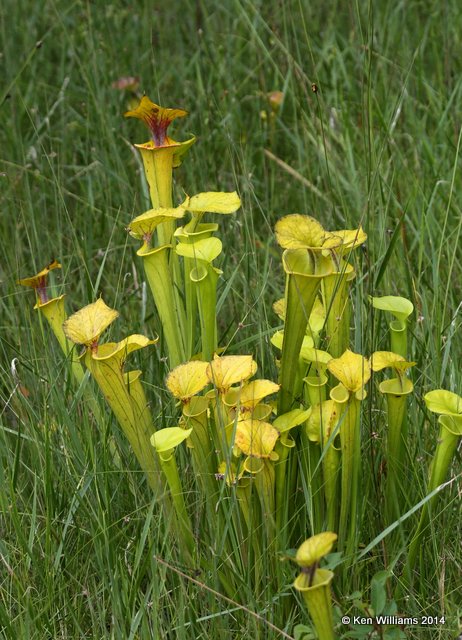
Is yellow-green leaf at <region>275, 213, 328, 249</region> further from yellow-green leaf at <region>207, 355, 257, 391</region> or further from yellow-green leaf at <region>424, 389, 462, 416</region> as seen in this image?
yellow-green leaf at <region>424, 389, 462, 416</region>

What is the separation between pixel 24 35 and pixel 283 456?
296 cm

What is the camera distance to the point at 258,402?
1517 mm

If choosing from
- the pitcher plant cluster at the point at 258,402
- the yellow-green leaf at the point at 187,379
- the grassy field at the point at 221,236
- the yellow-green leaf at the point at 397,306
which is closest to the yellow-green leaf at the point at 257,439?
the pitcher plant cluster at the point at 258,402

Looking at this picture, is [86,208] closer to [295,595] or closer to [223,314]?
[223,314]

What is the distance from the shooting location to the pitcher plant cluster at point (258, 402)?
1456mm

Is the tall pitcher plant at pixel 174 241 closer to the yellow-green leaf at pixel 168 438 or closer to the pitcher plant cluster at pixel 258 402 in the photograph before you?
the pitcher plant cluster at pixel 258 402

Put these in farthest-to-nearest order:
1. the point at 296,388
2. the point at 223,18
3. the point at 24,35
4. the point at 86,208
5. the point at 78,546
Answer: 1. the point at 223,18
2. the point at 24,35
3. the point at 86,208
4. the point at 78,546
5. the point at 296,388

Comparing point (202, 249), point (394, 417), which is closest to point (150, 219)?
point (202, 249)

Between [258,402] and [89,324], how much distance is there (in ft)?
1.10

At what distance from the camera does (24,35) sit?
12.6 feet

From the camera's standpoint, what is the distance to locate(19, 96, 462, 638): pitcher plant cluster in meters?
1.46

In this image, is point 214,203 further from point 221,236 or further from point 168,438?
point 221,236

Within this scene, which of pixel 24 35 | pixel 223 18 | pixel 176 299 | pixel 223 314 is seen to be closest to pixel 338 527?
pixel 176 299

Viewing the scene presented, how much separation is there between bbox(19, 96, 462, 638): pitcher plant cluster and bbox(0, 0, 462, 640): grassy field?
78 mm
